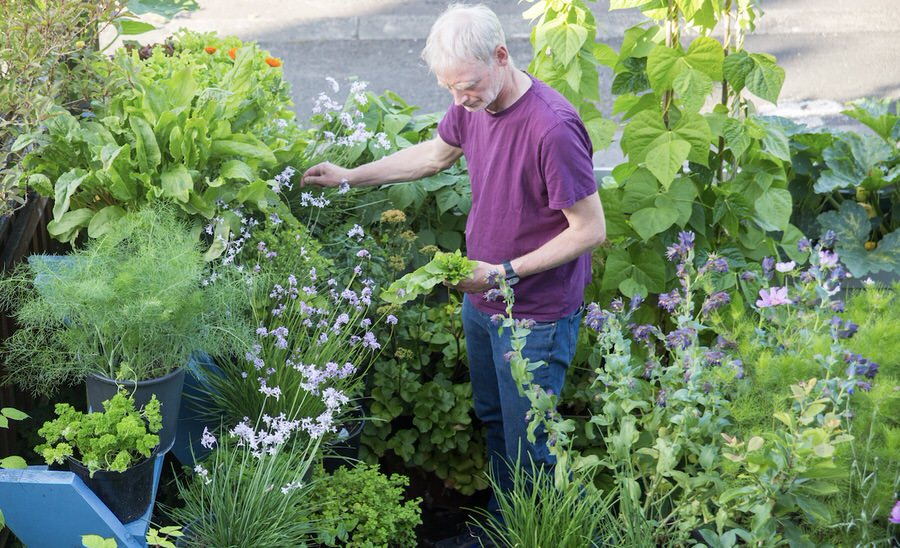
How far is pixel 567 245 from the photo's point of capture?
115 inches

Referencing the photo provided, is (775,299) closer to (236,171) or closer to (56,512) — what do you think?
(236,171)

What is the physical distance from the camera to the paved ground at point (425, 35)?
8.55 m

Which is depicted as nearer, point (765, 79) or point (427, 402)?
point (765, 79)

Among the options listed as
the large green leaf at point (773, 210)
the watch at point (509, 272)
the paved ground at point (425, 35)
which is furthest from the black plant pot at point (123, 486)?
the paved ground at point (425, 35)

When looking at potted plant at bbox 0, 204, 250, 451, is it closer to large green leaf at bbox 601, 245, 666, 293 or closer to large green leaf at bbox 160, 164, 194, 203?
large green leaf at bbox 160, 164, 194, 203

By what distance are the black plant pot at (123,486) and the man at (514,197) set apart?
107cm

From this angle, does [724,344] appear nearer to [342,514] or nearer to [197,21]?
[342,514]

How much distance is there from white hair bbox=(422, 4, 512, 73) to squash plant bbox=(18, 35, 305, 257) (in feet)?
2.17

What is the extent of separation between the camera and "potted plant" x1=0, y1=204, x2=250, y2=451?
246 cm

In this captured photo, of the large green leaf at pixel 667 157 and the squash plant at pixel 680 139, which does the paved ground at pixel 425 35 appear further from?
the large green leaf at pixel 667 157

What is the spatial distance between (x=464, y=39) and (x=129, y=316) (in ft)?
3.92

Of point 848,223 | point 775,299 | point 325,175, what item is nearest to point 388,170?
point 325,175

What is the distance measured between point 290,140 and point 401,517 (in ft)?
5.04

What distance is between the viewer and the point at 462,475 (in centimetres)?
381
